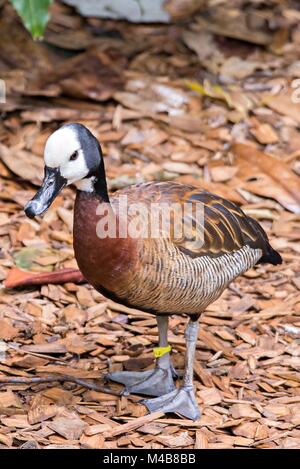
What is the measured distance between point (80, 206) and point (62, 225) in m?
1.75

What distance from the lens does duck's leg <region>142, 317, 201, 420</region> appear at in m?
4.52

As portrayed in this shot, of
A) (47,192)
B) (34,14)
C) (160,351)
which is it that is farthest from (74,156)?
(34,14)

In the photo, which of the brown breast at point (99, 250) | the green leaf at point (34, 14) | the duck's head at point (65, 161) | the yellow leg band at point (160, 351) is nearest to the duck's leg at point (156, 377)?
the yellow leg band at point (160, 351)

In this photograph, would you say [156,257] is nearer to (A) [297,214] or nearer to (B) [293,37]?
(A) [297,214]

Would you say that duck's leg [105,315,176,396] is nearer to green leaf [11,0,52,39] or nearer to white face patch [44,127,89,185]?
white face patch [44,127,89,185]

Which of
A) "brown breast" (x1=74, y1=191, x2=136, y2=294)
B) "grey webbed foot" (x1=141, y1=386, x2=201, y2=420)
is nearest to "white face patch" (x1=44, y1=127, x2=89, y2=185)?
"brown breast" (x1=74, y1=191, x2=136, y2=294)

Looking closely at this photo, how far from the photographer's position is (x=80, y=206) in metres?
4.27

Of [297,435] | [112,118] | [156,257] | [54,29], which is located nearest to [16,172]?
[112,118]

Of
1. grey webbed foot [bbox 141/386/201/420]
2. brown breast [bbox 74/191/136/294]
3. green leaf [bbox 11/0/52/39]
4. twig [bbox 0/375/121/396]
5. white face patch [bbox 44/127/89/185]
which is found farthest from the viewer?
green leaf [bbox 11/0/52/39]

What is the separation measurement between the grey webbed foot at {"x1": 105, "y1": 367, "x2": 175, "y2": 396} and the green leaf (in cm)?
249

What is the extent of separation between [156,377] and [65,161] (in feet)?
4.14

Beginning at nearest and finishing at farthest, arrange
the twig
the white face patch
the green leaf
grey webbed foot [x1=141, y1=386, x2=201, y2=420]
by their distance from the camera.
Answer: the white face patch, grey webbed foot [x1=141, y1=386, x2=201, y2=420], the twig, the green leaf

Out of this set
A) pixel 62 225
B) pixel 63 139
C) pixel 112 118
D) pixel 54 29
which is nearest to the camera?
pixel 63 139

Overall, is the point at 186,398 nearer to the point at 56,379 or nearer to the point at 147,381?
the point at 147,381
